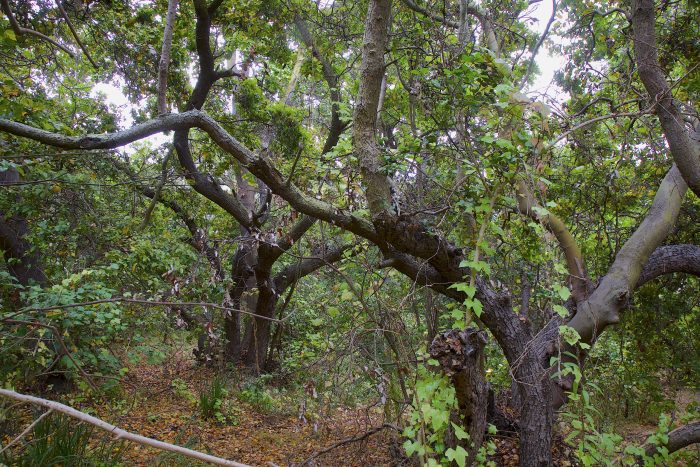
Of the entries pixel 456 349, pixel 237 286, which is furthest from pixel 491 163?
pixel 237 286

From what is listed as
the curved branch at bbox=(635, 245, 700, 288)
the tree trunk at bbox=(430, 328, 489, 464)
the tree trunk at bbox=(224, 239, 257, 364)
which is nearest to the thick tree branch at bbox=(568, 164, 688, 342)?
the curved branch at bbox=(635, 245, 700, 288)

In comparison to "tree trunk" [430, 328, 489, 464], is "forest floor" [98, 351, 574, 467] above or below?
below

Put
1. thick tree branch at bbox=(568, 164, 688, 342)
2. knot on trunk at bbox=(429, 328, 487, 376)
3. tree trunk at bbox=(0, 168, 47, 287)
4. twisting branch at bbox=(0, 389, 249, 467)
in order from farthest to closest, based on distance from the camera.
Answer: tree trunk at bbox=(0, 168, 47, 287) → thick tree branch at bbox=(568, 164, 688, 342) → knot on trunk at bbox=(429, 328, 487, 376) → twisting branch at bbox=(0, 389, 249, 467)

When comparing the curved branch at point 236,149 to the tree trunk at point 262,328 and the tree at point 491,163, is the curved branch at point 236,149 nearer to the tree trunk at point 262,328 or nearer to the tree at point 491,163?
the tree at point 491,163

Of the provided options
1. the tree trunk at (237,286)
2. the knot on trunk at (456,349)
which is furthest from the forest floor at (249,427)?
the knot on trunk at (456,349)

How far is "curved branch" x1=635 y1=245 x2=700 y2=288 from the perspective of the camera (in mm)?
4172

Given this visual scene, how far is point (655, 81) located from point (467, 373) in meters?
2.67

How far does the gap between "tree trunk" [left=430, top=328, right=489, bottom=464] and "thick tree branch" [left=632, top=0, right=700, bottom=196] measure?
227 cm

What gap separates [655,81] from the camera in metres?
3.48

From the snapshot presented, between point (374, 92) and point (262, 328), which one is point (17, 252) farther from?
point (374, 92)

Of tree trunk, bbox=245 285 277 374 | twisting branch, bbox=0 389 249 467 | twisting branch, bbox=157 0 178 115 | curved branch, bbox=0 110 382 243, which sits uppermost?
twisting branch, bbox=157 0 178 115

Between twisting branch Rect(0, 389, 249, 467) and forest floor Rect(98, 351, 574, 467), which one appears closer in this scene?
twisting branch Rect(0, 389, 249, 467)

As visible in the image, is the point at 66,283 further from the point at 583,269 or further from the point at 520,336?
the point at 583,269

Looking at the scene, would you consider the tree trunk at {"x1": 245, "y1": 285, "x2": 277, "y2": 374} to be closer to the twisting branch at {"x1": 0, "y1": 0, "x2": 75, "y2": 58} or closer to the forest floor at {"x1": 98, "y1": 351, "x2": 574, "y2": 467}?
the forest floor at {"x1": 98, "y1": 351, "x2": 574, "y2": 467}
